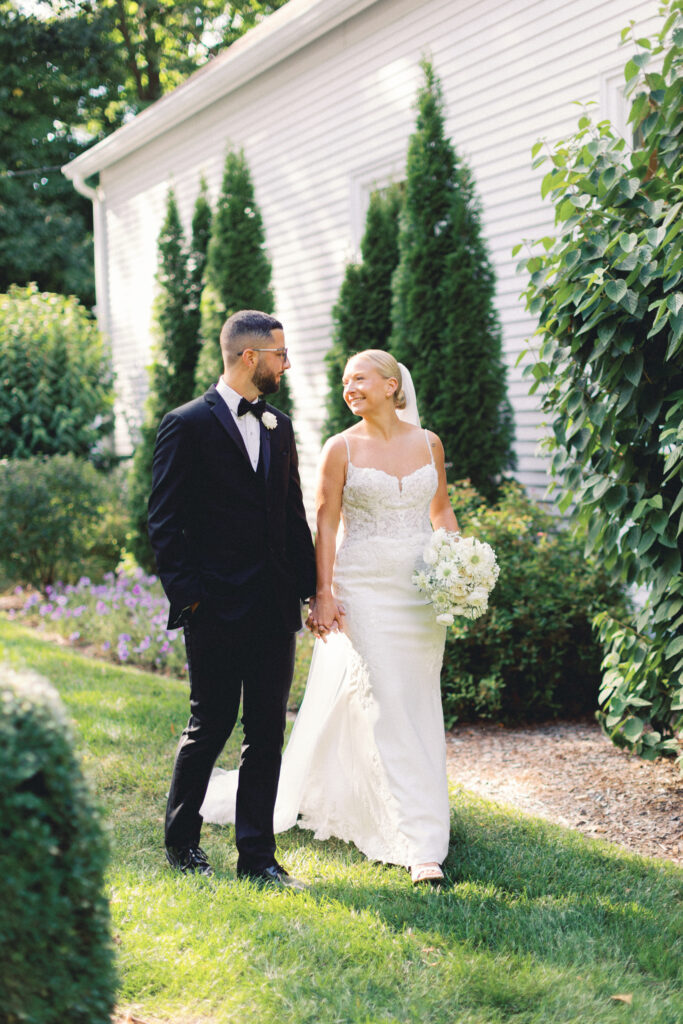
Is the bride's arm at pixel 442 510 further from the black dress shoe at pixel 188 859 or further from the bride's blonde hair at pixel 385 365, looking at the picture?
the black dress shoe at pixel 188 859

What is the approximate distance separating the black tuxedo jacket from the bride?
1.33ft

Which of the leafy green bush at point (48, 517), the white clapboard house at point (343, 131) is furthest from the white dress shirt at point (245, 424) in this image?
the leafy green bush at point (48, 517)

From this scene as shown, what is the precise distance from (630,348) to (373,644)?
5.57 feet

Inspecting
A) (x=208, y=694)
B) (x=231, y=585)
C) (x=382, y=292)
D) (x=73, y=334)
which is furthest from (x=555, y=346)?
(x=73, y=334)

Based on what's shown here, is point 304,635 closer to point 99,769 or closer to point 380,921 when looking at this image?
point 99,769

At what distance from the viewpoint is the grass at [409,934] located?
2.76 meters

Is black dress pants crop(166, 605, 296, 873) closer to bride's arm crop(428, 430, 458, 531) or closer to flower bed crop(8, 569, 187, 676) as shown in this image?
bride's arm crop(428, 430, 458, 531)

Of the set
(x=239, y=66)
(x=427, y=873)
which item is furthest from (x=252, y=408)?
(x=239, y=66)

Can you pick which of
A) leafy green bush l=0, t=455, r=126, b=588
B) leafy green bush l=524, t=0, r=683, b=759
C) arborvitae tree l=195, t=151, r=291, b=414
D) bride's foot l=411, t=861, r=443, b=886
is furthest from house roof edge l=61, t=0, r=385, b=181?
bride's foot l=411, t=861, r=443, b=886

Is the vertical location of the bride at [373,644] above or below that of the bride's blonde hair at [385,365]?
below

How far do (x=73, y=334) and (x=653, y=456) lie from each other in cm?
1026

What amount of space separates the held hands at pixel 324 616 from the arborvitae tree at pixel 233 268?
6.26 m

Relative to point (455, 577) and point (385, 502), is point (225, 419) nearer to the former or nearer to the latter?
point (385, 502)

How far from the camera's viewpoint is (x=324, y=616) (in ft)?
13.2
